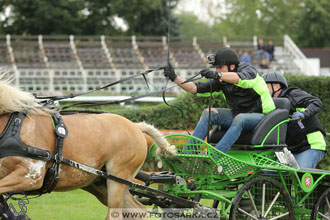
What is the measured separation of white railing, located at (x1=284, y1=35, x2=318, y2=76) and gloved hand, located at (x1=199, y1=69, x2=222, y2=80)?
22442 mm

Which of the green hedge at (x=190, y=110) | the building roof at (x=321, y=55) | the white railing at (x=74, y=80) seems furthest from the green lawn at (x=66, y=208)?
the building roof at (x=321, y=55)

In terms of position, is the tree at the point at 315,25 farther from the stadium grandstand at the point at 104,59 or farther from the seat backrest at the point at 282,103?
the seat backrest at the point at 282,103

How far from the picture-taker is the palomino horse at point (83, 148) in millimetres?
5176

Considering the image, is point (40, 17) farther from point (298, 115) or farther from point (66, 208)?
point (298, 115)

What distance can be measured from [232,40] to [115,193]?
30.1m

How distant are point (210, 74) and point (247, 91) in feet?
2.02

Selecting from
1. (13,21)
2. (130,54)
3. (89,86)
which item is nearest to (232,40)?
(130,54)

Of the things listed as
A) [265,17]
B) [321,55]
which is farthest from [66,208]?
[265,17]

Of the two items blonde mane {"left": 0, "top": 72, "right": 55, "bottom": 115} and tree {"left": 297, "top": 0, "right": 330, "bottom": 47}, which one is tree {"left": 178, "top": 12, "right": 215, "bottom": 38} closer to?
tree {"left": 297, "top": 0, "right": 330, "bottom": 47}

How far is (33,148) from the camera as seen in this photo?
516 centimetres

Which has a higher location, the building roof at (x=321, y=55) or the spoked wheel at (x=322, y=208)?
the spoked wheel at (x=322, y=208)

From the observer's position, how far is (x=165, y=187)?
6375mm

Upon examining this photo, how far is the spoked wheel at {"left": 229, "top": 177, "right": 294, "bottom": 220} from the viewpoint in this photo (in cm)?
602

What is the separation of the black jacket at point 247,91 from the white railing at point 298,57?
21900 mm
